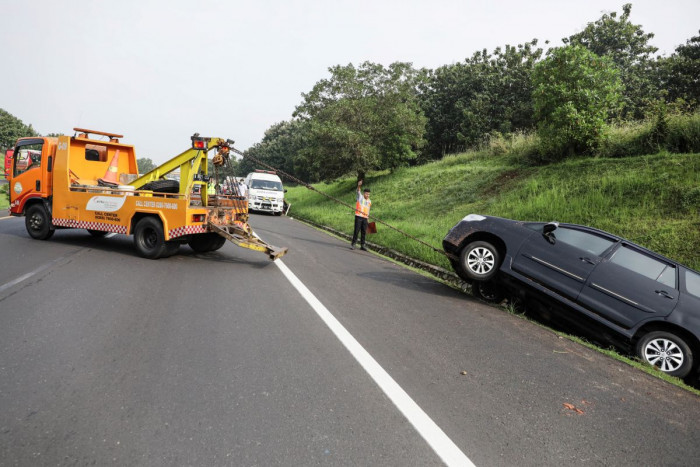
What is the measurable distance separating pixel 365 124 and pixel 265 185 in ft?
27.1

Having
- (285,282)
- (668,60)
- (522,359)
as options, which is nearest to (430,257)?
(285,282)

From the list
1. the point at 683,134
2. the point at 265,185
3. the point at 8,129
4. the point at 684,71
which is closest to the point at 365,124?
the point at 265,185

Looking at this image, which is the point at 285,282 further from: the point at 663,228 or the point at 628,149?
the point at 628,149

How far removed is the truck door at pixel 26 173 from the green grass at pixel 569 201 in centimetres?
915

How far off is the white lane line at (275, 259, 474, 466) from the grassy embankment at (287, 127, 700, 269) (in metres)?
5.88

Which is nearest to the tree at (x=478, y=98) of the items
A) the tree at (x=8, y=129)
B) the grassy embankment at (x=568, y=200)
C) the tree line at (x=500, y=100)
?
the tree line at (x=500, y=100)

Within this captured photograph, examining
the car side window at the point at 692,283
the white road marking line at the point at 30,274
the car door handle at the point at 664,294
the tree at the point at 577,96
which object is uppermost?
the tree at the point at 577,96

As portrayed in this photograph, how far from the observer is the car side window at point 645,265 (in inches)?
226

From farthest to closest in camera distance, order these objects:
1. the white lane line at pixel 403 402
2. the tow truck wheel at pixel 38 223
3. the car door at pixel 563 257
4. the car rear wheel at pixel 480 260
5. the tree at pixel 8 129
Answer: the tree at pixel 8 129, the tow truck wheel at pixel 38 223, the car rear wheel at pixel 480 260, the car door at pixel 563 257, the white lane line at pixel 403 402

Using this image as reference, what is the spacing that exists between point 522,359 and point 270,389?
2.75 meters

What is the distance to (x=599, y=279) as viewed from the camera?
6016 mm

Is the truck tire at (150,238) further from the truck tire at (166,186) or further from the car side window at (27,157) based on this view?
the car side window at (27,157)

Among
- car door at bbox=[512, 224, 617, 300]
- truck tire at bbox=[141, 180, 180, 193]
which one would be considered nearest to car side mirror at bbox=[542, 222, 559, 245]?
car door at bbox=[512, 224, 617, 300]

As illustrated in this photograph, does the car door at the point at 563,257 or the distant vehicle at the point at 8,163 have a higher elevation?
the distant vehicle at the point at 8,163
